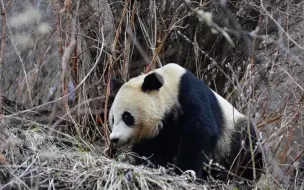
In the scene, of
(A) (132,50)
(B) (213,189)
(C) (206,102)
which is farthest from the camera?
(A) (132,50)

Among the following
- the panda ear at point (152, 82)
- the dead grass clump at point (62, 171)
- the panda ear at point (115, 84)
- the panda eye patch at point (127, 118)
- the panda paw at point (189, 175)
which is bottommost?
the panda paw at point (189, 175)

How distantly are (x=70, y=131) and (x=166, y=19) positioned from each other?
153cm

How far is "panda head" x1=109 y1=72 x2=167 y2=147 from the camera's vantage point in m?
4.89

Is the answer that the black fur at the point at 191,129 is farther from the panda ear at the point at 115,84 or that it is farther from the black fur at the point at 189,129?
the panda ear at the point at 115,84

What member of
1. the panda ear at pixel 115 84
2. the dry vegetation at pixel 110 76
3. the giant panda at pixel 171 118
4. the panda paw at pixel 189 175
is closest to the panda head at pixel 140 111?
the giant panda at pixel 171 118

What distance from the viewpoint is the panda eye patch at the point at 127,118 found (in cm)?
490

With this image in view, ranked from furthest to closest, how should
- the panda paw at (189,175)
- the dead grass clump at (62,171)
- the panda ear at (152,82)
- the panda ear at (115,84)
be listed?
1. the panda ear at (115,84)
2. the panda ear at (152,82)
3. the panda paw at (189,175)
4. the dead grass clump at (62,171)

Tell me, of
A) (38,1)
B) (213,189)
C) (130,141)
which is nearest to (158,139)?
(130,141)

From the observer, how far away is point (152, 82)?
4.87 metres

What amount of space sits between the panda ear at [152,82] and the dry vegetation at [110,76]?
0.29 m

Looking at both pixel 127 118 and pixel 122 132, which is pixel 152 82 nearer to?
pixel 127 118

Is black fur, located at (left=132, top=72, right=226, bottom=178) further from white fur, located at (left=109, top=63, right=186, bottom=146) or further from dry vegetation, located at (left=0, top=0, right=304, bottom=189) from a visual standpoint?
dry vegetation, located at (left=0, top=0, right=304, bottom=189)

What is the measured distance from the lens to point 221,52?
668cm

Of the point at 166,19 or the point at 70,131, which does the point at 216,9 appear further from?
the point at 70,131
